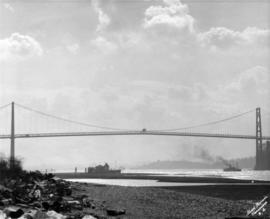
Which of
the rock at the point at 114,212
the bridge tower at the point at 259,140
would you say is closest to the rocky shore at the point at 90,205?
the rock at the point at 114,212

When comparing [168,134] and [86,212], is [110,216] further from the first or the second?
[168,134]

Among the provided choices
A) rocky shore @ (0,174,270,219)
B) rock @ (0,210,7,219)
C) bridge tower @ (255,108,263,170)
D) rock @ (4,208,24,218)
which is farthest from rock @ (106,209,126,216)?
bridge tower @ (255,108,263,170)

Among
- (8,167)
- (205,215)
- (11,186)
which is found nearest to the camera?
(205,215)

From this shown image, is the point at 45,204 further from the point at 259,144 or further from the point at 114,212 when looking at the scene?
the point at 259,144

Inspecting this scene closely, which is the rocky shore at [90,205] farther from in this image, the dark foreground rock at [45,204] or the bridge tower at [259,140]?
the bridge tower at [259,140]

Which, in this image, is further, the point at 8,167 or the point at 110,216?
the point at 8,167

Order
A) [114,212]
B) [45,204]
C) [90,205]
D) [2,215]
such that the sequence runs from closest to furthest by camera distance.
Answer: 1. [2,215]
2. [45,204]
3. [114,212]
4. [90,205]

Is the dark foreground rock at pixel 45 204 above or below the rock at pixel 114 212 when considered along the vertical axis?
above

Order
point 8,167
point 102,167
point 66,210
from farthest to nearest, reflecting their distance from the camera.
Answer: point 102,167 < point 8,167 < point 66,210

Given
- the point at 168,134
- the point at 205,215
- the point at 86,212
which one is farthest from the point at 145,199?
the point at 168,134

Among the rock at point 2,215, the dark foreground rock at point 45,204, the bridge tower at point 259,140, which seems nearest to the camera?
the rock at point 2,215

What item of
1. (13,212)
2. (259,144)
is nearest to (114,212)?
(13,212)
